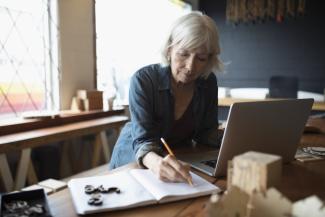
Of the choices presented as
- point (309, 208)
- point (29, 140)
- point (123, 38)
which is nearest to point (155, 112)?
point (309, 208)

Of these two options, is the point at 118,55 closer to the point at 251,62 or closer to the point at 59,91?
the point at 59,91

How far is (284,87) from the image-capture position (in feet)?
12.0

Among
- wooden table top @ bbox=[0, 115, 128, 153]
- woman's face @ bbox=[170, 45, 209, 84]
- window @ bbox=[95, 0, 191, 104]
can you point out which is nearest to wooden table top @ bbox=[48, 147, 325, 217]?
woman's face @ bbox=[170, 45, 209, 84]

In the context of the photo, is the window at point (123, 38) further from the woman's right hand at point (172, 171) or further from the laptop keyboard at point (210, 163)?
the woman's right hand at point (172, 171)

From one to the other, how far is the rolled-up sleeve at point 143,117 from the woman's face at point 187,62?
11cm

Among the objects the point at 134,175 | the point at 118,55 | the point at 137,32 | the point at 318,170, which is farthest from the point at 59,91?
the point at 318,170

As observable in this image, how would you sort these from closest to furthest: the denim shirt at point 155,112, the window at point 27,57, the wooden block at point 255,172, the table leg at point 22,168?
1. the wooden block at point 255,172
2. the denim shirt at point 155,112
3. the table leg at point 22,168
4. the window at point 27,57

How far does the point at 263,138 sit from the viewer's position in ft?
A: 2.95

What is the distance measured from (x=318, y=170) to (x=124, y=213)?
630mm

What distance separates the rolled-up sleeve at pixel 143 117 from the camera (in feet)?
3.33

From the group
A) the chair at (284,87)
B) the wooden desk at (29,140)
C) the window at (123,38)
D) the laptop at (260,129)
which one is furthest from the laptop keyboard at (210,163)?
the chair at (284,87)

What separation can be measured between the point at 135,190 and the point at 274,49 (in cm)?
399

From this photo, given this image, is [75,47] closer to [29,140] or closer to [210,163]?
[29,140]

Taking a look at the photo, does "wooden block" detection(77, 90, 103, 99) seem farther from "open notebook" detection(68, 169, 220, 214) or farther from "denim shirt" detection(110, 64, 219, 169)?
"open notebook" detection(68, 169, 220, 214)
